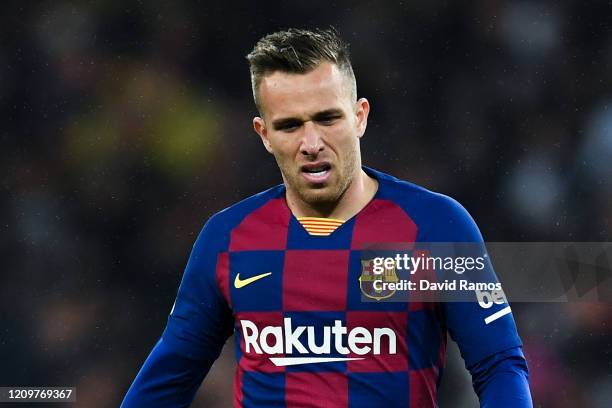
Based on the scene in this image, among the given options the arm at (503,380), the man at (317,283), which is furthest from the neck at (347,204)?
the arm at (503,380)

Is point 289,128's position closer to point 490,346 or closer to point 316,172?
point 316,172

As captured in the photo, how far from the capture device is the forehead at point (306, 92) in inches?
111

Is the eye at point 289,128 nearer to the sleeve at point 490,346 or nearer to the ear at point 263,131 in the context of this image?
the ear at point 263,131

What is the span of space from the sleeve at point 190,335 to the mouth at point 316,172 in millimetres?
380

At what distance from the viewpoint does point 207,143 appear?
217 inches

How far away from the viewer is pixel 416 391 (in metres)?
2.81

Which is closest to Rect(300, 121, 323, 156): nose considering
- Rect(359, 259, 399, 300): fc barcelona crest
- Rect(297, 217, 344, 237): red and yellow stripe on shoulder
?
Rect(297, 217, 344, 237): red and yellow stripe on shoulder

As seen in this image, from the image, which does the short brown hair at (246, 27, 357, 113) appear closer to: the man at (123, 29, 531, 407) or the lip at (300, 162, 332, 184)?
the man at (123, 29, 531, 407)

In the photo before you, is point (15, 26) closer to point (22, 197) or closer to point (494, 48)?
point (22, 197)

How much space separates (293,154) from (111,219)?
9.18 ft

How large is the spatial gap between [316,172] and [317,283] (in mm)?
310

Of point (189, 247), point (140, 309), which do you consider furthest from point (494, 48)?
point (140, 309)

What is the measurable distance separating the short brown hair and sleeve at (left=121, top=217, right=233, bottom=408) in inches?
20.1

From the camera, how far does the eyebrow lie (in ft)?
9.24
